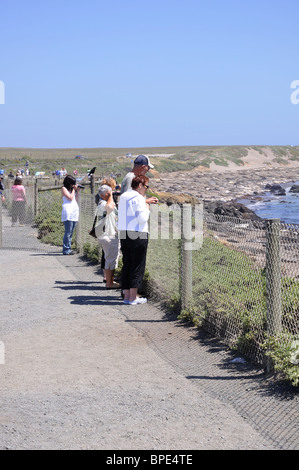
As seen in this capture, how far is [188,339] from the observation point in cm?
782

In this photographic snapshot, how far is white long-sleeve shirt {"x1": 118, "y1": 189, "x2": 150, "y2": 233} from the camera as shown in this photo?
30.6ft

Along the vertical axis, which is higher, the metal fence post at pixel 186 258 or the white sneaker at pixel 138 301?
the metal fence post at pixel 186 258

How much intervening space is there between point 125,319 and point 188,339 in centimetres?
127

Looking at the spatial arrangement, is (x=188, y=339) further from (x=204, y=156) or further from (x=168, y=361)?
(x=204, y=156)

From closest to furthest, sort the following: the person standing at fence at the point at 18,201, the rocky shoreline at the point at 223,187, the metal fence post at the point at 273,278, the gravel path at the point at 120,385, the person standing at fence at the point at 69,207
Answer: the gravel path at the point at 120,385, the metal fence post at the point at 273,278, the person standing at fence at the point at 69,207, the person standing at fence at the point at 18,201, the rocky shoreline at the point at 223,187

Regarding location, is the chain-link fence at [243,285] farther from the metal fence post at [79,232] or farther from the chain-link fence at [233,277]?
the metal fence post at [79,232]

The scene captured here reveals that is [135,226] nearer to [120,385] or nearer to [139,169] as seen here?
[139,169]

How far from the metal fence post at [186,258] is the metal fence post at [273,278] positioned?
2207 millimetres

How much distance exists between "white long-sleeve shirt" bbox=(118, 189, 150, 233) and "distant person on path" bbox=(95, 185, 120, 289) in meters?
1.36

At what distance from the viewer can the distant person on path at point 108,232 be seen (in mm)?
10727

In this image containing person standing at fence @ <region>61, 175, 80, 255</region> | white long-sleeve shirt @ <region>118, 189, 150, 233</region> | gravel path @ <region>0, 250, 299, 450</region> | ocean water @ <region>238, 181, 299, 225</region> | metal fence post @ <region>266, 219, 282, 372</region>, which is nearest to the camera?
gravel path @ <region>0, 250, 299, 450</region>

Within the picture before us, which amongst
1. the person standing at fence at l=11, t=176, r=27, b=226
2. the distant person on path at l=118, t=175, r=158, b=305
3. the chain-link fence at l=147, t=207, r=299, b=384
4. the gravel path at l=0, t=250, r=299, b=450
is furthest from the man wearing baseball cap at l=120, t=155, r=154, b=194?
the person standing at fence at l=11, t=176, r=27, b=226

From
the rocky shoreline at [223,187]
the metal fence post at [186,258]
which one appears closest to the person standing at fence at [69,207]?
the metal fence post at [186,258]

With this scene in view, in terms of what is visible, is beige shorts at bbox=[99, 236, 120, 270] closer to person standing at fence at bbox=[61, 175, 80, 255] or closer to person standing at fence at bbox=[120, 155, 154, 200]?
person standing at fence at bbox=[120, 155, 154, 200]
